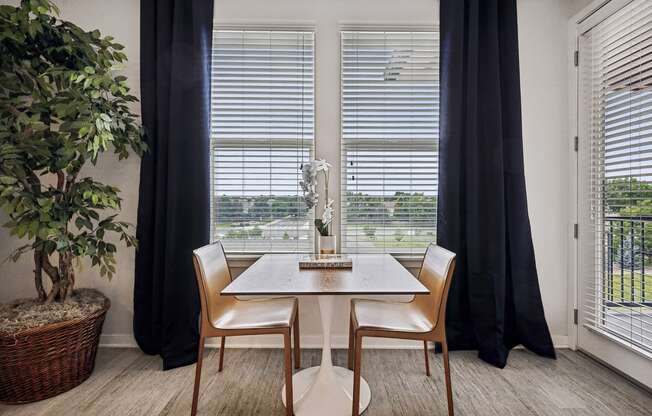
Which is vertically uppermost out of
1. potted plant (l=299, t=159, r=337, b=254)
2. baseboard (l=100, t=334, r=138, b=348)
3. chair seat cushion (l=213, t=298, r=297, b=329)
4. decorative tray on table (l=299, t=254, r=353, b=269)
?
potted plant (l=299, t=159, r=337, b=254)

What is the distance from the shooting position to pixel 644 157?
191cm

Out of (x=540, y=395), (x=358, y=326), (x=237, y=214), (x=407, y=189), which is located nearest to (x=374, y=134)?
(x=407, y=189)

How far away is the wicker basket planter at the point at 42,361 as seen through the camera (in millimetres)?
1796

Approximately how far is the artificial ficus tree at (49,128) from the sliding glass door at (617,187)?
311 cm

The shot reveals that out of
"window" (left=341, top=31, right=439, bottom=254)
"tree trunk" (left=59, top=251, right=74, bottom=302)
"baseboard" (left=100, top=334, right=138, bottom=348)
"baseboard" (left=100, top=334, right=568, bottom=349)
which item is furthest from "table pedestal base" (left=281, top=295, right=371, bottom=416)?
"tree trunk" (left=59, top=251, right=74, bottom=302)

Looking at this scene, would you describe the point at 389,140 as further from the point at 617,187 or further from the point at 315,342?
the point at 315,342

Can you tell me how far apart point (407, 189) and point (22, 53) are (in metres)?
2.58

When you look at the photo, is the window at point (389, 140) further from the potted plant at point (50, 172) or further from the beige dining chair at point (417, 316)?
the potted plant at point (50, 172)

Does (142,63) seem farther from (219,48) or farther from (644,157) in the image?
(644,157)

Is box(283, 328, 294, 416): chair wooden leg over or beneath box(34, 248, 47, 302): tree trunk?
beneath

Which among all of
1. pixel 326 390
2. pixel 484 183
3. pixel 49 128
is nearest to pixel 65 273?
pixel 49 128

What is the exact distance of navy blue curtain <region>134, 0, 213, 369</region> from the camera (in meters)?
2.28

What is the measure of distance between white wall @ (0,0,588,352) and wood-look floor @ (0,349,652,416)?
341 millimetres

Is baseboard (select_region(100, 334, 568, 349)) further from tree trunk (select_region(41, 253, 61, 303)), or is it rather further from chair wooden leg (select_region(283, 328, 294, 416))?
chair wooden leg (select_region(283, 328, 294, 416))
